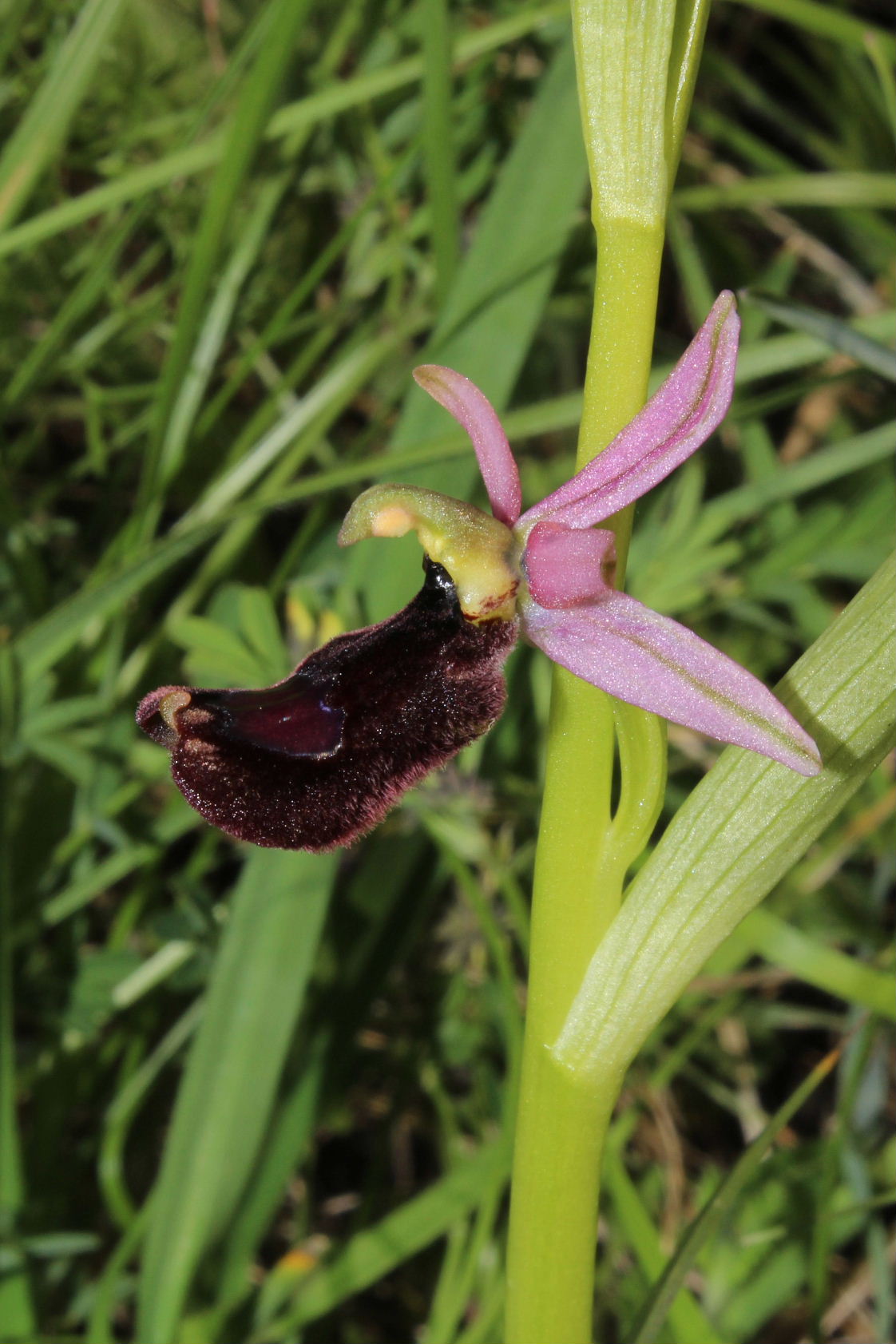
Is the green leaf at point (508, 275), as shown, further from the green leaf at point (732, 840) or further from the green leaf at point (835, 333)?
the green leaf at point (732, 840)

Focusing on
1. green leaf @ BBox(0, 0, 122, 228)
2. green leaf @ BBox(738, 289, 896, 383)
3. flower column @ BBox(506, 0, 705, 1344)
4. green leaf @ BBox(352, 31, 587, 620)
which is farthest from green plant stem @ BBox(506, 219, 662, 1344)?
green leaf @ BBox(0, 0, 122, 228)

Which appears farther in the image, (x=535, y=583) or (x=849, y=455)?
(x=849, y=455)

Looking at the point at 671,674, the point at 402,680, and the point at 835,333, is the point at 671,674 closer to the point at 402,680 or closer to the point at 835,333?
the point at 402,680

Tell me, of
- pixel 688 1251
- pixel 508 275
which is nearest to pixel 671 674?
pixel 688 1251

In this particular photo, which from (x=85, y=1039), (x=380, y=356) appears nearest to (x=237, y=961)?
(x=85, y=1039)

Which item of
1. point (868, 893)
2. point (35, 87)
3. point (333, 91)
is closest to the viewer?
point (333, 91)

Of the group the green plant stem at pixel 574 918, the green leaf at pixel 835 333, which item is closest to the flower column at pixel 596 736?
the green plant stem at pixel 574 918

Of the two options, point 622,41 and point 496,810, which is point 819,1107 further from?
point 622,41

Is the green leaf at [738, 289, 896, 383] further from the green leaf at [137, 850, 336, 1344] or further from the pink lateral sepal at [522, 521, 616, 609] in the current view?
the green leaf at [137, 850, 336, 1344]
